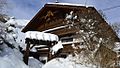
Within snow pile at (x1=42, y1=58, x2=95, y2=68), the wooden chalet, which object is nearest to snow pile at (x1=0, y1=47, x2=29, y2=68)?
snow pile at (x1=42, y1=58, x2=95, y2=68)

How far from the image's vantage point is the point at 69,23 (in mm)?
19609

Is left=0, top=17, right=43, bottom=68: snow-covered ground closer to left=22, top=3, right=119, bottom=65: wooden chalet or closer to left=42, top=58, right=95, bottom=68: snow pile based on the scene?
left=42, top=58, right=95, bottom=68: snow pile

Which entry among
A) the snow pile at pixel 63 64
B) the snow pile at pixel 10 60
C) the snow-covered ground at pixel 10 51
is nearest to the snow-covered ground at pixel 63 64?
the snow pile at pixel 63 64

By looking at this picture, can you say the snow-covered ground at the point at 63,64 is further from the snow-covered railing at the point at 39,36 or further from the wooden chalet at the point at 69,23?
the snow-covered railing at the point at 39,36

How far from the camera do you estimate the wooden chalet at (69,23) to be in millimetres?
16750

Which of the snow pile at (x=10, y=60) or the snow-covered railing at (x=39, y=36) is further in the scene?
the snow-covered railing at (x=39, y=36)

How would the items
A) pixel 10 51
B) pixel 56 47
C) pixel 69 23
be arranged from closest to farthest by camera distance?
pixel 10 51 → pixel 56 47 → pixel 69 23

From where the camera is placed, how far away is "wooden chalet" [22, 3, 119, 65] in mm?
16750

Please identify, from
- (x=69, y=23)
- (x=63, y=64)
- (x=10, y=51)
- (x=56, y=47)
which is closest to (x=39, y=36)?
(x=56, y=47)

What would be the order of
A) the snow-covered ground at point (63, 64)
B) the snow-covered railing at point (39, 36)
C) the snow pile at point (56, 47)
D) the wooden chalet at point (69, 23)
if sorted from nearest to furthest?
the snow-covered ground at point (63, 64) → the wooden chalet at point (69, 23) → the snow-covered railing at point (39, 36) → the snow pile at point (56, 47)

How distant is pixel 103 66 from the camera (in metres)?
14.8

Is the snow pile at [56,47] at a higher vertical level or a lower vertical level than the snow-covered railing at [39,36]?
lower

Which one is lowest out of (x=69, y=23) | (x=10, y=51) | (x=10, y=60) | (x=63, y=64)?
(x=10, y=51)

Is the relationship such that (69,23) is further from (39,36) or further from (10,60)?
(10,60)
